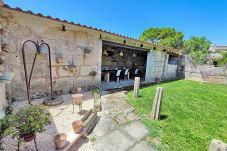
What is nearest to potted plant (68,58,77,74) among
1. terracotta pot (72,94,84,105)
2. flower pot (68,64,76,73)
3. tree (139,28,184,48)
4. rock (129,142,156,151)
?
flower pot (68,64,76,73)

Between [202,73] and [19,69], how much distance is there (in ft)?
46.3

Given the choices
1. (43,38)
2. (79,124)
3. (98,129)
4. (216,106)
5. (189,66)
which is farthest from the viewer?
(189,66)

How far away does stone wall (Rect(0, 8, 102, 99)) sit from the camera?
404cm

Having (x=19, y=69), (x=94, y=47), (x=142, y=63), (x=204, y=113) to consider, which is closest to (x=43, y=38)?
(x=19, y=69)

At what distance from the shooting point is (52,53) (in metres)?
4.92

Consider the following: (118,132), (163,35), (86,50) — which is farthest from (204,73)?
(163,35)

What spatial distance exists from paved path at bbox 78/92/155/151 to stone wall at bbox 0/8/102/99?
2151mm

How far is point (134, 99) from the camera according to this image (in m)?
5.57

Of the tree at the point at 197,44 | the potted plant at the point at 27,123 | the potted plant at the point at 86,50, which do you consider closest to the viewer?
the potted plant at the point at 27,123

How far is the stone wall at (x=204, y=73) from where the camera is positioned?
1161 cm

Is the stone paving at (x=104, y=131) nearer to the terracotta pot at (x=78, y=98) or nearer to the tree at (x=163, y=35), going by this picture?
the terracotta pot at (x=78, y=98)

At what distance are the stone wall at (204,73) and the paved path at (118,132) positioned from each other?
11.1 meters

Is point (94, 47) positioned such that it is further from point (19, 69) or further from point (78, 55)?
point (19, 69)

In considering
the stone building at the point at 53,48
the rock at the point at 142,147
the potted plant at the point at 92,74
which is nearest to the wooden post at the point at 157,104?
the rock at the point at 142,147
